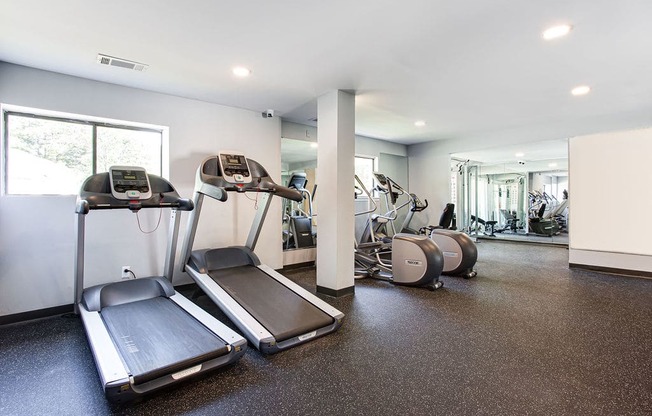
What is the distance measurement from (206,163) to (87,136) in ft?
4.69

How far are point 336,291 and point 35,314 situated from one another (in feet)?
10.4

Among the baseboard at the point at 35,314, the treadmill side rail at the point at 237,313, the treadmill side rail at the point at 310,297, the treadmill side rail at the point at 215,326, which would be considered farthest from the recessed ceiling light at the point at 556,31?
the baseboard at the point at 35,314

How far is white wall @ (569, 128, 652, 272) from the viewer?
15.6ft

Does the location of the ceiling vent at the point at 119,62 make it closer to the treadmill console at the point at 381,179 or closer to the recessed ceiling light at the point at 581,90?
the treadmill console at the point at 381,179

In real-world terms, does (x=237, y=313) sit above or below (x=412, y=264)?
below

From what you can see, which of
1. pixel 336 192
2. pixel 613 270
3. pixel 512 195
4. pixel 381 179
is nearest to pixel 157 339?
pixel 336 192

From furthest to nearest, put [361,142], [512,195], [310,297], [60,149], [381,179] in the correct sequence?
1. [512,195]
2. [361,142]
3. [381,179]
4. [60,149]
5. [310,297]

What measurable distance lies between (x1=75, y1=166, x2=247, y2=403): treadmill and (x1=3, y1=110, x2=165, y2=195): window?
90 centimetres

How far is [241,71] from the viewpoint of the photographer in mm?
3303

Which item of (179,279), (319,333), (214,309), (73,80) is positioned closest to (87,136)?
(73,80)

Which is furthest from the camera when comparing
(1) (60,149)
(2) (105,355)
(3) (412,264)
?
(3) (412,264)

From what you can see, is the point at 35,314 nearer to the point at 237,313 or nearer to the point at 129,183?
the point at 129,183

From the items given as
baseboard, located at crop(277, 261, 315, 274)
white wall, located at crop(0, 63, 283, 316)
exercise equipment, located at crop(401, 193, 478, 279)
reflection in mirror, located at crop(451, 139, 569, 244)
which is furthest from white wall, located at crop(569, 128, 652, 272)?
white wall, located at crop(0, 63, 283, 316)

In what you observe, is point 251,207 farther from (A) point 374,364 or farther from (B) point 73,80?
(A) point 374,364
